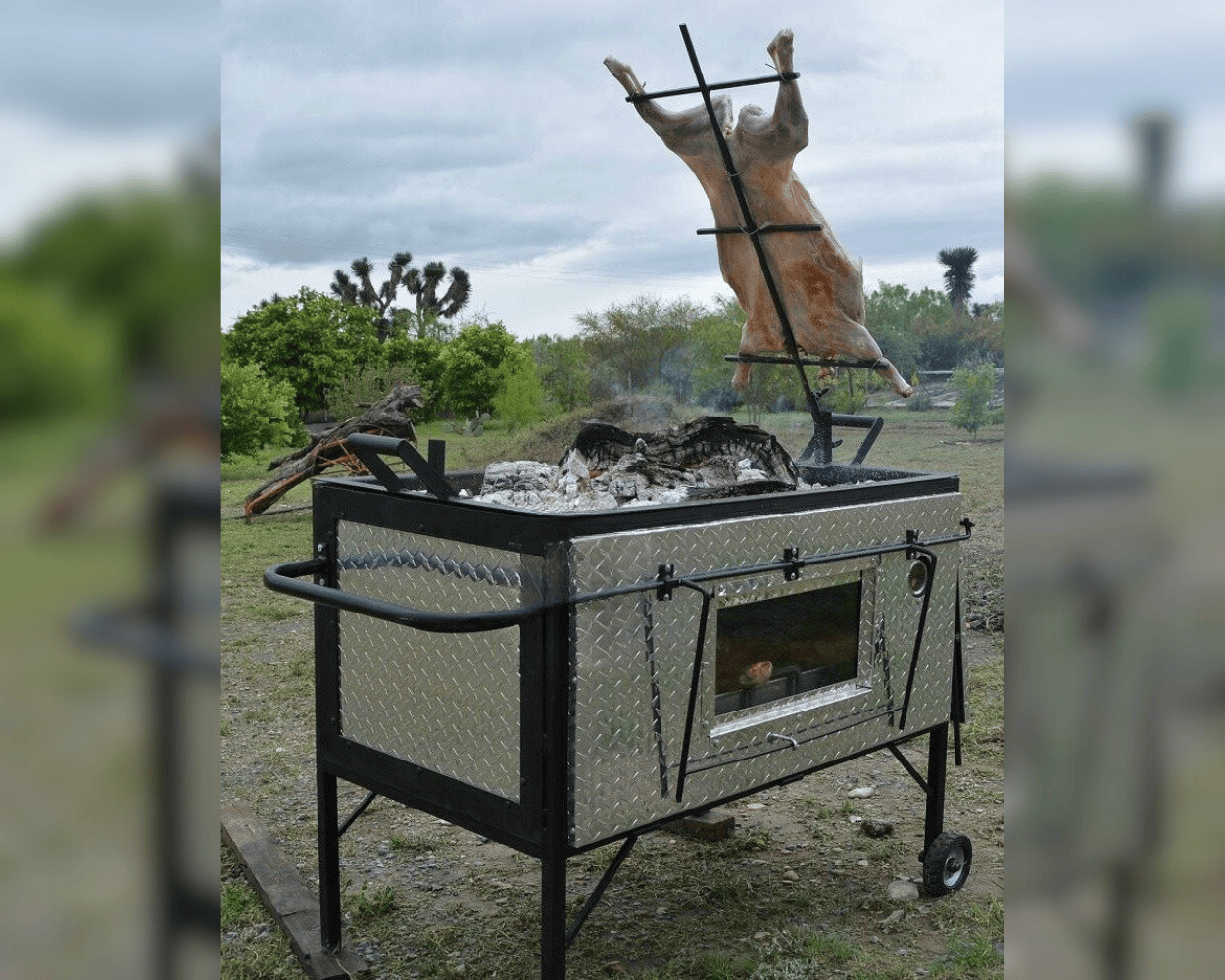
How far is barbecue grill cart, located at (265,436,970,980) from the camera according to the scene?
8.43 feet

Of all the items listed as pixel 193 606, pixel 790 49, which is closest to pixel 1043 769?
pixel 193 606

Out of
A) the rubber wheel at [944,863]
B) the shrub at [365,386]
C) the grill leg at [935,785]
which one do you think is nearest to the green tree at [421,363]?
the shrub at [365,386]

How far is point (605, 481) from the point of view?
3287 millimetres

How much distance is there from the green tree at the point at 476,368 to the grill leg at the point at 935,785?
13905mm

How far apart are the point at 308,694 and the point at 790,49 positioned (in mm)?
3864

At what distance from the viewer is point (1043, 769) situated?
50 centimetres

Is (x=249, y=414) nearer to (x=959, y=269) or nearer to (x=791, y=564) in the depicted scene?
(x=959, y=269)

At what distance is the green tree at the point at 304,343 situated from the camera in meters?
20.0

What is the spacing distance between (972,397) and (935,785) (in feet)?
27.3

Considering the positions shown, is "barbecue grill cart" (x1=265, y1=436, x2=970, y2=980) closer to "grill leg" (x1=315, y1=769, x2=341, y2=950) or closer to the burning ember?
"grill leg" (x1=315, y1=769, x2=341, y2=950)

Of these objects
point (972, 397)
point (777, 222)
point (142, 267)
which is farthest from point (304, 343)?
point (142, 267)

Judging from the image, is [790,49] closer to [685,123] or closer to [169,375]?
[685,123]

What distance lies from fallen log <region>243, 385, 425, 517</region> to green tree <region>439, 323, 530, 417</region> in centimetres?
581

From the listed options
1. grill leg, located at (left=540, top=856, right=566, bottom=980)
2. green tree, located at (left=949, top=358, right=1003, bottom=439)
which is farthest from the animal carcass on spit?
green tree, located at (left=949, top=358, right=1003, bottom=439)
